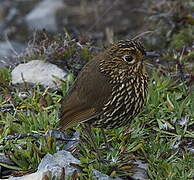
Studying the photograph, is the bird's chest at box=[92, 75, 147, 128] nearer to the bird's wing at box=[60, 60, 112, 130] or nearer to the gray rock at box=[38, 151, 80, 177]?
the bird's wing at box=[60, 60, 112, 130]

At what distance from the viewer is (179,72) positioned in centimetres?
668

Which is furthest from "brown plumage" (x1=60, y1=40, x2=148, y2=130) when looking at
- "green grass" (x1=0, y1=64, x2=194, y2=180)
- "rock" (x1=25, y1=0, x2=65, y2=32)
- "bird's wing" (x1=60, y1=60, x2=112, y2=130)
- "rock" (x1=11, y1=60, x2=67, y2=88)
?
"rock" (x1=25, y1=0, x2=65, y2=32)

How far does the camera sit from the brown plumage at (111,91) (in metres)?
5.12

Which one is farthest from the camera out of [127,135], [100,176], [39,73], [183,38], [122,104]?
[183,38]

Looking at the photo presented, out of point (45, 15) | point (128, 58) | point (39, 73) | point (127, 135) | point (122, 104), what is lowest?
point (45, 15)

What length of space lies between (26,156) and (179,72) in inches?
86.8

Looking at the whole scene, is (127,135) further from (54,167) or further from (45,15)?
(45,15)

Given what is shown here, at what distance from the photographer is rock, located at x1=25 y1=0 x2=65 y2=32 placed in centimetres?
1149

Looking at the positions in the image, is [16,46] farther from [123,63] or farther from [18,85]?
[123,63]

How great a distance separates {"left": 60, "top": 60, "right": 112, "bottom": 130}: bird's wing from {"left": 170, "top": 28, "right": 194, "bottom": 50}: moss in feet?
9.58

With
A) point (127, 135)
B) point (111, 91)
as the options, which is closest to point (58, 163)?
point (111, 91)

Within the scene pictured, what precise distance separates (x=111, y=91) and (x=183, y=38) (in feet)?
10.5

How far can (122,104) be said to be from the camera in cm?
512

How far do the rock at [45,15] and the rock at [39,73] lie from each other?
4.58m
